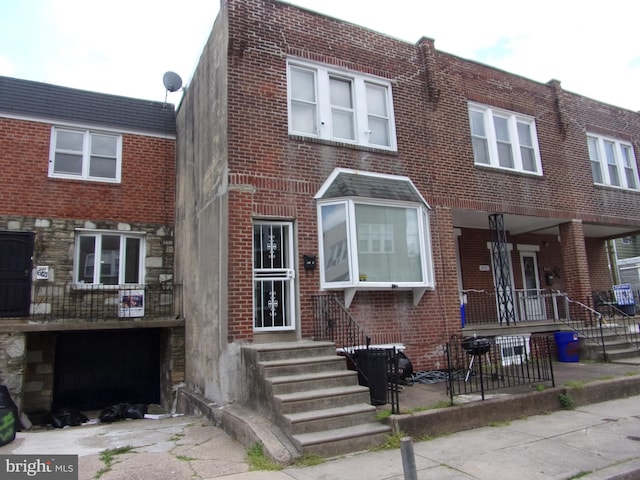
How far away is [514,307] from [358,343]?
6346 mm

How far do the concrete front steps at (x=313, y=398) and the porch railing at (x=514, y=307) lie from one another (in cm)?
577

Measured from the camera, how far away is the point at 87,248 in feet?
36.9

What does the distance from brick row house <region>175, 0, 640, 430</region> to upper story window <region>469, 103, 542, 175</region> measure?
0.04 m

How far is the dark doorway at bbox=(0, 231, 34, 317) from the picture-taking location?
10078 millimetres

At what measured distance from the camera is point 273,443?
5609mm

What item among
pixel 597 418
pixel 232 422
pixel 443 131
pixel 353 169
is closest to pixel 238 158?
pixel 353 169

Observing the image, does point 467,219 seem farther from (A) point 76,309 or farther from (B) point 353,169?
(A) point 76,309

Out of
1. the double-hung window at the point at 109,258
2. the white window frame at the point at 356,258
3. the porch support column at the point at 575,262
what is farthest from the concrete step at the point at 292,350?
the porch support column at the point at 575,262

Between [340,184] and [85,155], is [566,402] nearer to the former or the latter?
[340,184]

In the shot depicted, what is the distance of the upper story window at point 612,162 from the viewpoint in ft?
47.1

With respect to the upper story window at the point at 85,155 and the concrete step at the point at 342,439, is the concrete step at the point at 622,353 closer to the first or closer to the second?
the concrete step at the point at 342,439

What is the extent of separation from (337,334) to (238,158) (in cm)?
373

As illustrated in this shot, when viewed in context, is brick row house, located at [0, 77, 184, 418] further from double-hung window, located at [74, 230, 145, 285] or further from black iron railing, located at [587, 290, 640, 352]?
black iron railing, located at [587, 290, 640, 352]

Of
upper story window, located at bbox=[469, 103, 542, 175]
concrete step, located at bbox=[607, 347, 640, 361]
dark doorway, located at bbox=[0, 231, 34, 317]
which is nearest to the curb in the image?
concrete step, located at bbox=[607, 347, 640, 361]
